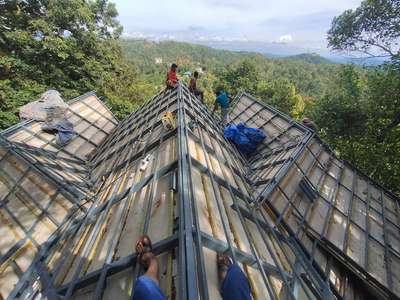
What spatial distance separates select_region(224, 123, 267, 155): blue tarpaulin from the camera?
27.5ft

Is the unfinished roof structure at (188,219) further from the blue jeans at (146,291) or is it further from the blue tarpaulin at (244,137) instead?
the blue tarpaulin at (244,137)

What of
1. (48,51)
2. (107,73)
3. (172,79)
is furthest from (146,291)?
(107,73)

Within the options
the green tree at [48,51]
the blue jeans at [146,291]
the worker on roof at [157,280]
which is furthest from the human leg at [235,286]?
the green tree at [48,51]

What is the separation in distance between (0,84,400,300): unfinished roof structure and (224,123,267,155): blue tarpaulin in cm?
85

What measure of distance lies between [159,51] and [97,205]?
7740 inches

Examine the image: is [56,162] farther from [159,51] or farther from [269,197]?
[159,51]

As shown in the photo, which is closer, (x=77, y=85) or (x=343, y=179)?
(x=343, y=179)

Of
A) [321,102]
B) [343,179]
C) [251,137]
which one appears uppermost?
[251,137]

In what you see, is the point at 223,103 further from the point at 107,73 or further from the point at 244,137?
the point at 107,73

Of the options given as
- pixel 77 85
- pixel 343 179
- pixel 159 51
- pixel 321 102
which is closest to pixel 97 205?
pixel 343 179

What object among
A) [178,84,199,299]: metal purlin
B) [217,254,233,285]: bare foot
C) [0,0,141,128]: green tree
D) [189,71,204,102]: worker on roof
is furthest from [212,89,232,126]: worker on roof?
[0,0,141,128]: green tree

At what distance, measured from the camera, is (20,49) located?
16.9 meters

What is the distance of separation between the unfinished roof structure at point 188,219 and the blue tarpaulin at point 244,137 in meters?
0.85

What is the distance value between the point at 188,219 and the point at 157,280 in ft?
2.15
